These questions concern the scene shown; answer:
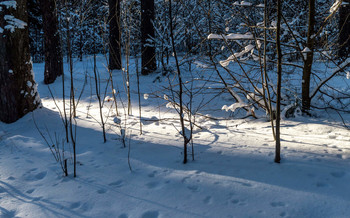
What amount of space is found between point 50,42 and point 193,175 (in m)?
7.08

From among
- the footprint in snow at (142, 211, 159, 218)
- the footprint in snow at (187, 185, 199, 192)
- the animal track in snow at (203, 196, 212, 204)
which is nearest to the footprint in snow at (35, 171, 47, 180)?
the footprint in snow at (142, 211, 159, 218)

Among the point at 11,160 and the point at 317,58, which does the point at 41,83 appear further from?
the point at 317,58

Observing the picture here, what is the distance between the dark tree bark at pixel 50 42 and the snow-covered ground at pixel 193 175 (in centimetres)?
468

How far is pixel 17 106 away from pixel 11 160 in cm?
176

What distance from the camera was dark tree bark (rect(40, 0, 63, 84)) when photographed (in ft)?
24.2

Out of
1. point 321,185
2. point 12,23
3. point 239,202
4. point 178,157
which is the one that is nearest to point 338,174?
point 321,185

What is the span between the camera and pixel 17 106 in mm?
4180

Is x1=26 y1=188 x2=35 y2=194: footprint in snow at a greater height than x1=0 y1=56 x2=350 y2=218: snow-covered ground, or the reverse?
x1=0 y1=56 x2=350 y2=218: snow-covered ground

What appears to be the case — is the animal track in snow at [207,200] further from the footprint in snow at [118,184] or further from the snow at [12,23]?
the snow at [12,23]

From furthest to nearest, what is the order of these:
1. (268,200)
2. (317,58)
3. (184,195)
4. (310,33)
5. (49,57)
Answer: (49,57) < (317,58) < (310,33) < (184,195) < (268,200)

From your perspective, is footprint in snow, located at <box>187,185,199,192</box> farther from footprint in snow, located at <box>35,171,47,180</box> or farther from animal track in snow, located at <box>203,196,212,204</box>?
footprint in snow, located at <box>35,171,47,180</box>

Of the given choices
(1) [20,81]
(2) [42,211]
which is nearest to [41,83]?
(1) [20,81]

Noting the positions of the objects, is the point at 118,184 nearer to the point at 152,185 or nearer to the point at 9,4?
the point at 152,185

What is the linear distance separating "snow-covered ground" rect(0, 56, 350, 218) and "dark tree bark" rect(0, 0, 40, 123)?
2.98ft
